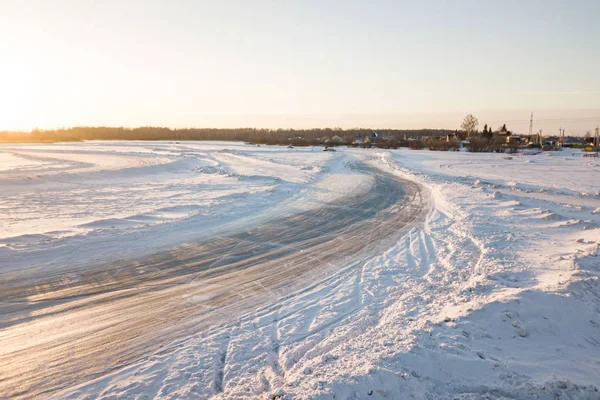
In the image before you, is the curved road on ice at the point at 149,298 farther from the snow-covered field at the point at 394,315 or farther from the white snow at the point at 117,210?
the white snow at the point at 117,210

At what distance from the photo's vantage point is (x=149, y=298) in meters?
5.89

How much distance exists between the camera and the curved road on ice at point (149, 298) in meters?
4.27

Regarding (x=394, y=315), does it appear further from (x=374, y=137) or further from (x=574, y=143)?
(x=574, y=143)

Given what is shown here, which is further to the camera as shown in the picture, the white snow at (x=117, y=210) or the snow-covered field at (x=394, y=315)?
the white snow at (x=117, y=210)

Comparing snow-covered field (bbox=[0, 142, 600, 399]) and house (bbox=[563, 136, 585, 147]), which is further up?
house (bbox=[563, 136, 585, 147])

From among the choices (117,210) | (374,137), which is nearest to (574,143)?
(374,137)

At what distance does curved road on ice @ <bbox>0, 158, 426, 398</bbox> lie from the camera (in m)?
4.27

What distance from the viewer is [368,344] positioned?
4.51 meters

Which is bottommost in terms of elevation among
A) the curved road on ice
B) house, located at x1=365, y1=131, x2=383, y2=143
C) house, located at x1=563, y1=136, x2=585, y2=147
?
the curved road on ice

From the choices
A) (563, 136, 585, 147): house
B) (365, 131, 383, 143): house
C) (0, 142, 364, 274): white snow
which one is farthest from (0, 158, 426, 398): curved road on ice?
(563, 136, 585, 147): house

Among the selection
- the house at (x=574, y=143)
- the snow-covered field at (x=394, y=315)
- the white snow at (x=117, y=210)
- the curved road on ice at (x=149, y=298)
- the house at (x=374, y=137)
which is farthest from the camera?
the house at (x=374, y=137)

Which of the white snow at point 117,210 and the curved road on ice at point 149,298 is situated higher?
the white snow at point 117,210

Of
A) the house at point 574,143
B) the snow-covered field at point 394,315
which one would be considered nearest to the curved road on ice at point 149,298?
the snow-covered field at point 394,315

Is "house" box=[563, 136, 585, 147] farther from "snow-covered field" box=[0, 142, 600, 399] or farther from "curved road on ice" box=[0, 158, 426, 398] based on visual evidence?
"curved road on ice" box=[0, 158, 426, 398]
